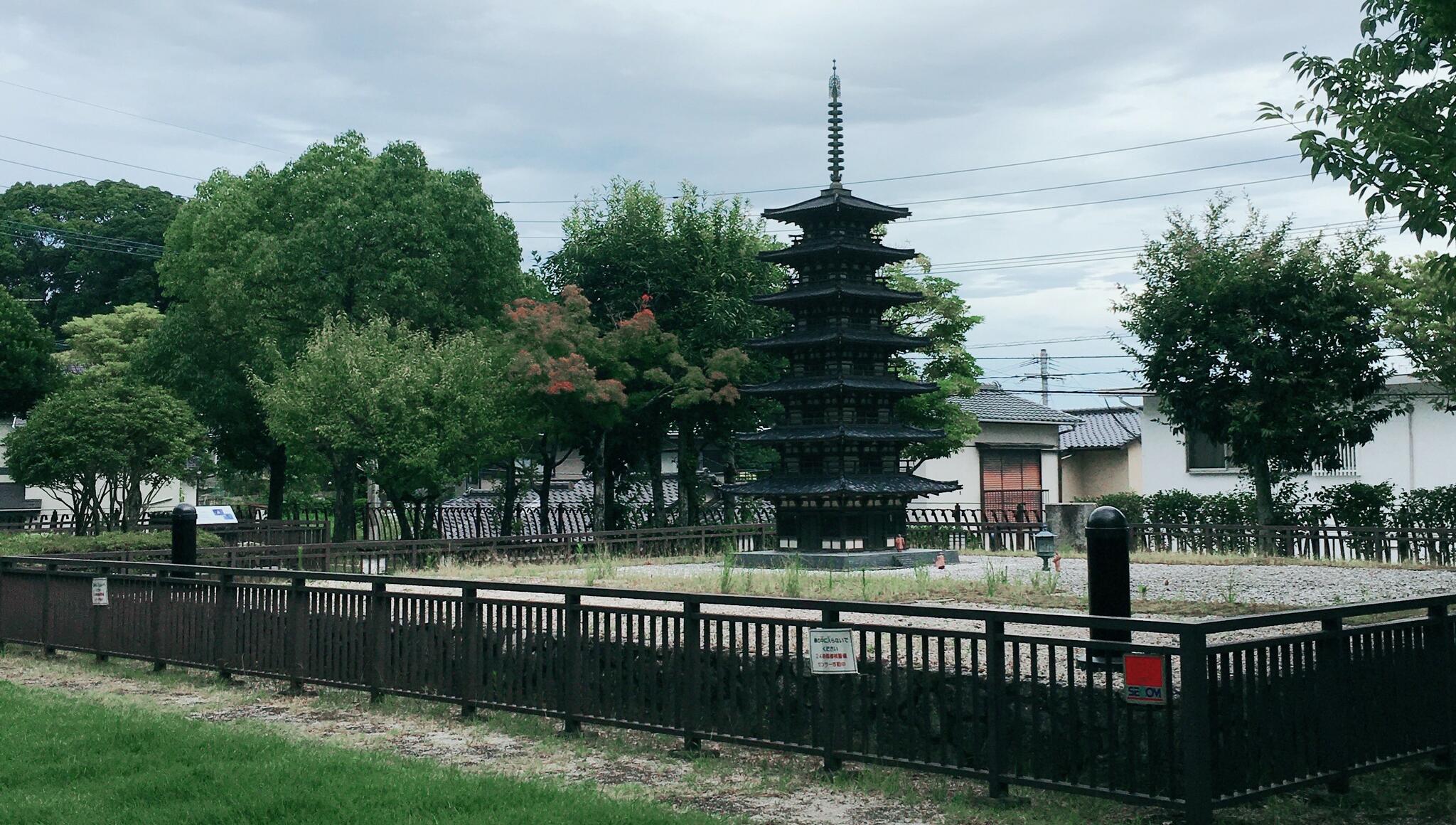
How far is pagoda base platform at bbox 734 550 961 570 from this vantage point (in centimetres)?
2722

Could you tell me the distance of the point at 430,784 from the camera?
291 inches

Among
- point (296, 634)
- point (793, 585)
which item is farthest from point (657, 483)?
point (296, 634)

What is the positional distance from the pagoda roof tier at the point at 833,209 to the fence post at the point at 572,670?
67.8 ft

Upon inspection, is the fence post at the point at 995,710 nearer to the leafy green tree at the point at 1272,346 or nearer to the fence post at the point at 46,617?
the fence post at the point at 46,617

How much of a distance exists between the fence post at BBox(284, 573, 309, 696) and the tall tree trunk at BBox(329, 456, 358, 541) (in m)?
21.4

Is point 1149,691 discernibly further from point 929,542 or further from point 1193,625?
point 929,542

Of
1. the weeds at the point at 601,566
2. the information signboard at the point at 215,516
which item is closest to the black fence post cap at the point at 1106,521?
the weeds at the point at 601,566

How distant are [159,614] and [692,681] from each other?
7.15 m

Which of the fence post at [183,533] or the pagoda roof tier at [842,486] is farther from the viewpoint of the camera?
the pagoda roof tier at [842,486]

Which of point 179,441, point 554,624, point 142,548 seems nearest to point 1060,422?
point 179,441

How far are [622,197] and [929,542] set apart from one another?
50.0 feet

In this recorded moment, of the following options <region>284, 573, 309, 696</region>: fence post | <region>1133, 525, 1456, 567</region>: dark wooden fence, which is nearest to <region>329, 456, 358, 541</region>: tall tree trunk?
<region>1133, 525, 1456, 567</region>: dark wooden fence

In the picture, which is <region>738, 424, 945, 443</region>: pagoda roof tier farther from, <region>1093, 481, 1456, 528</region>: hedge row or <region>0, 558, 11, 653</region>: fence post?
<region>0, 558, 11, 653</region>: fence post

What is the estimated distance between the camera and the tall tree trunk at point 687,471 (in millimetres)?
37500
